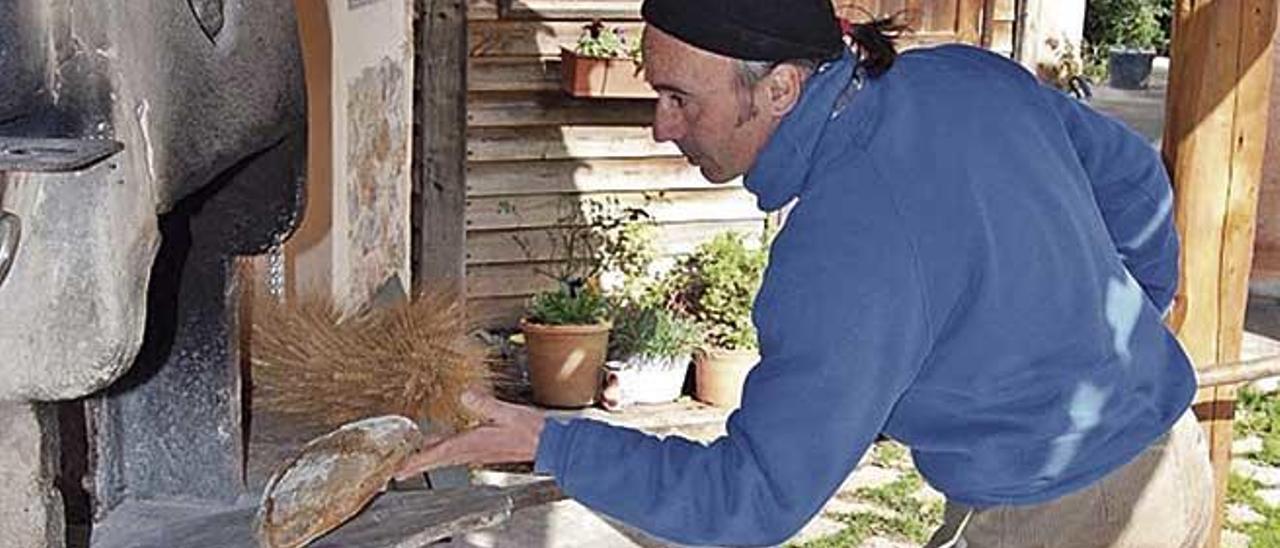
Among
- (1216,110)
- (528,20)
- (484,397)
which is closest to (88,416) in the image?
(484,397)

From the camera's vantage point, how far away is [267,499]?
181 centimetres

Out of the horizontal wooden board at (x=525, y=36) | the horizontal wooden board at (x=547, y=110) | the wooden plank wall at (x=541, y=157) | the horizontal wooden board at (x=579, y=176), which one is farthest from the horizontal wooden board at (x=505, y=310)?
the horizontal wooden board at (x=525, y=36)

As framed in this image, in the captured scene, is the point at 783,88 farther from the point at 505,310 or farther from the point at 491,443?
the point at 505,310

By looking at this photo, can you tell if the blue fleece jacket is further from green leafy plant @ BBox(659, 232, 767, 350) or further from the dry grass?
green leafy plant @ BBox(659, 232, 767, 350)

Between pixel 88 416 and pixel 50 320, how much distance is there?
0.53 m

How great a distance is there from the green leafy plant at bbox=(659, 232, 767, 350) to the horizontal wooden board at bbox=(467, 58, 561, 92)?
0.80 m

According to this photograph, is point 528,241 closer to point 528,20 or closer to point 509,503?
point 528,20

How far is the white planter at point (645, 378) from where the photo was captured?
6.45 meters

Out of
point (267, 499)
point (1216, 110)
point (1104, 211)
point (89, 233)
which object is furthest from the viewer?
point (1216, 110)

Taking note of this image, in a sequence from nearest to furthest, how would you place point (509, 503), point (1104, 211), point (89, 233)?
point (89, 233) → point (509, 503) → point (1104, 211)

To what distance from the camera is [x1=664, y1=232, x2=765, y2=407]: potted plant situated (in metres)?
6.44

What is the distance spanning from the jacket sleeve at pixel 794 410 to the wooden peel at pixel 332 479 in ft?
0.62

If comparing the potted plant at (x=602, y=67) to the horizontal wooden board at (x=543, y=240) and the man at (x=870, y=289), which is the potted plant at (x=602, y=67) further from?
the man at (x=870, y=289)

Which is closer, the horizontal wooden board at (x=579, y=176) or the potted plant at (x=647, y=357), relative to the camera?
the potted plant at (x=647, y=357)
